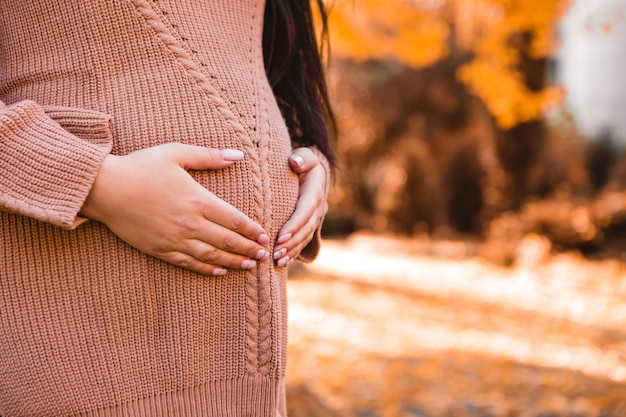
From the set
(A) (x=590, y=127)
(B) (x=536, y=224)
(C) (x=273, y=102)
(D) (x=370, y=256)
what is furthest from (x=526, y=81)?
(C) (x=273, y=102)

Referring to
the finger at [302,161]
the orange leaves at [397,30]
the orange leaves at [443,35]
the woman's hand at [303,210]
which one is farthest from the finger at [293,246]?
the orange leaves at [397,30]

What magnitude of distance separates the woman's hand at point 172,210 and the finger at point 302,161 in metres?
0.20

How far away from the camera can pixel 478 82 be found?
23.2 feet

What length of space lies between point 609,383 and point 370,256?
6.32 metres

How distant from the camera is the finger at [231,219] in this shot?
1125 millimetres

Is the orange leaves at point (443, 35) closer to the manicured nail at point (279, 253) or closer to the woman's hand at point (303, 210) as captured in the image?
the woman's hand at point (303, 210)

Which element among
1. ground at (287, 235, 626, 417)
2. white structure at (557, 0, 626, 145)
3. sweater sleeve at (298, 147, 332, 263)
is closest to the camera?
sweater sleeve at (298, 147, 332, 263)

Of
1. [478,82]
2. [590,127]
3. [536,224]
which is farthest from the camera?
[590,127]

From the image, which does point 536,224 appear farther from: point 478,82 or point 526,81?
point 478,82

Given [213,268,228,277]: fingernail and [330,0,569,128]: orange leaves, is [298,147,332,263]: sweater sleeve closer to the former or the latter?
[213,268,228,277]: fingernail

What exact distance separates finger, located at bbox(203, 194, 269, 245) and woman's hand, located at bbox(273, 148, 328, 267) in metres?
0.08

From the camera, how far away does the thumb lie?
1117mm

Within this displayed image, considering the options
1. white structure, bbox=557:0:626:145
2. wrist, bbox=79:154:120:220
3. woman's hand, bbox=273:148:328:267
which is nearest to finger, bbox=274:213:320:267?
woman's hand, bbox=273:148:328:267

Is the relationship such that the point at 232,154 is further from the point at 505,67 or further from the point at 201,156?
the point at 505,67
